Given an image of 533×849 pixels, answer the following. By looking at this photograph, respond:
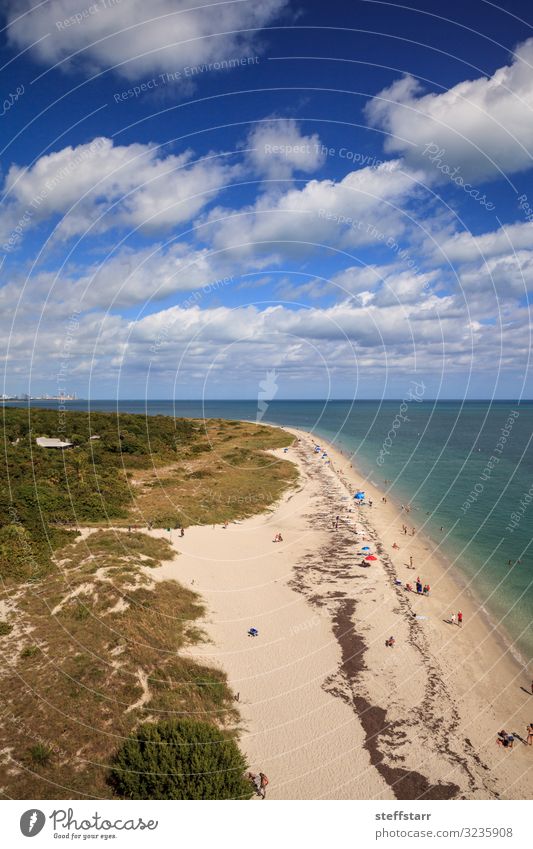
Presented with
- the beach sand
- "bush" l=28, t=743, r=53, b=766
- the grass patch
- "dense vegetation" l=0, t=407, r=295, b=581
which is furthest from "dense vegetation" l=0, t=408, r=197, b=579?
"bush" l=28, t=743, r=53, b=766

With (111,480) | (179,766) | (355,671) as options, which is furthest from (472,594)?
(111,480)

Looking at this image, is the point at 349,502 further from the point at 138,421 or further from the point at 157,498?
the point at 138,421

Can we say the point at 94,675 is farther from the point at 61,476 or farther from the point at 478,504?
the point at 478,504

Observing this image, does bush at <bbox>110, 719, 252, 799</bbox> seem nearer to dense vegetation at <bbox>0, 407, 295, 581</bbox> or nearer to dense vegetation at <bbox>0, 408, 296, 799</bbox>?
dense vegetation at <bbox>0, 408, 296, 799</bbox>

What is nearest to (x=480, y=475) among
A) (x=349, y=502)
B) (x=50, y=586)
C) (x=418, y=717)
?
(x=349, y=502)
